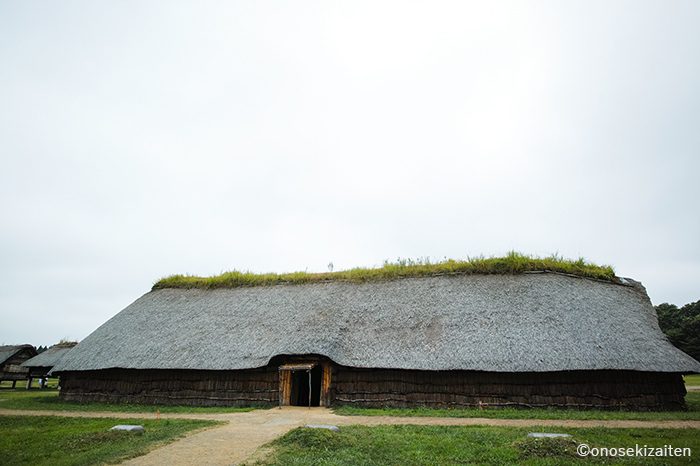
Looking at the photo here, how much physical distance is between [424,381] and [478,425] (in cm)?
516

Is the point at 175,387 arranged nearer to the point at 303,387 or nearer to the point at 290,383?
the point at 290,383

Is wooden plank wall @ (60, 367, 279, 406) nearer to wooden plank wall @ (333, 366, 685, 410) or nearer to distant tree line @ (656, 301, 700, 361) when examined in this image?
wooden plank wall @ (333, 366, 685, 410)

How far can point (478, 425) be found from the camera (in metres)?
13.1

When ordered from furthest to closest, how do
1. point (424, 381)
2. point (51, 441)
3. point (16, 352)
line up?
1. point (16, 352)
2. point (424, 381)
3. point (51, 441)

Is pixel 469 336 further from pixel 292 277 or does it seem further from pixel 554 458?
pixel 292 277

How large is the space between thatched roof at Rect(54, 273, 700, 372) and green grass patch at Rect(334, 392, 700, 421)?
160 centimetres

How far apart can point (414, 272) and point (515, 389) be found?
8.64 m

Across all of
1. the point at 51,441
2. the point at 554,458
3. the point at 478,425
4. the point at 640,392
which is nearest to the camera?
the point at 554,458

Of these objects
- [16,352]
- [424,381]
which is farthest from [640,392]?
[16,352]

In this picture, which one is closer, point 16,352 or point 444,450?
point 444,450

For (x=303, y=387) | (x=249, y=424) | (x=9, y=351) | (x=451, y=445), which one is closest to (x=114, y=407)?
(x=303, y=387)

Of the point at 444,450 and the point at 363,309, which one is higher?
the point at 363,309

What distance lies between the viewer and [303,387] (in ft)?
73.0

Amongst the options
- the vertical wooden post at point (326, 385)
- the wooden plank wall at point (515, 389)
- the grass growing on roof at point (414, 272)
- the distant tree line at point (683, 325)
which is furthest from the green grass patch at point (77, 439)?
the distant tree line at point (683, 325)
